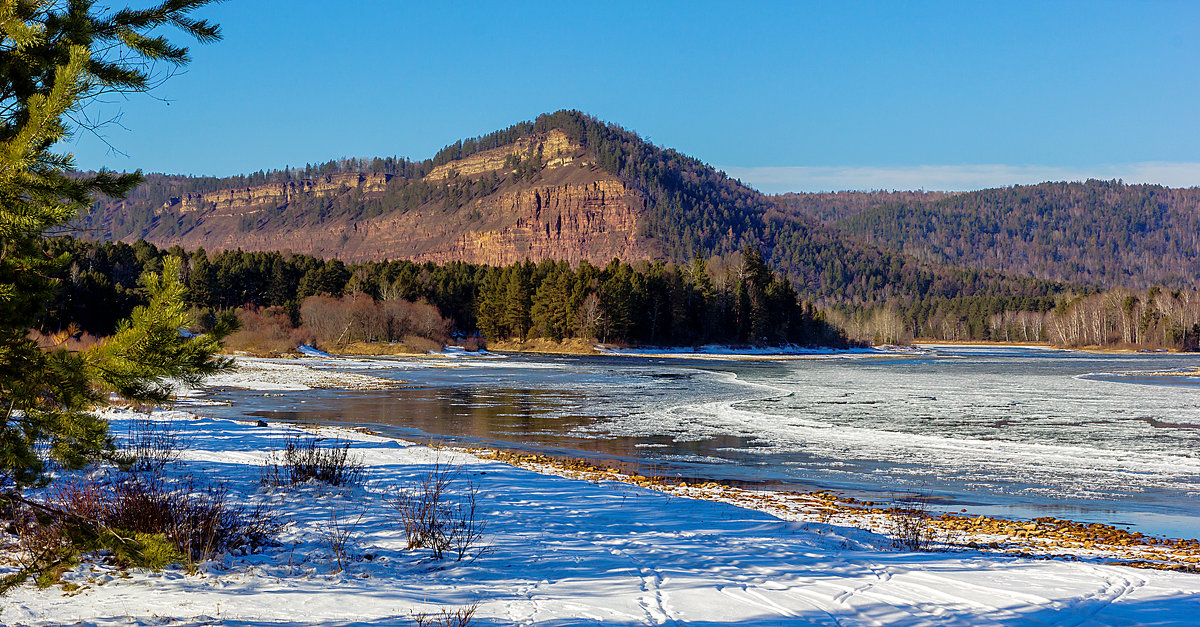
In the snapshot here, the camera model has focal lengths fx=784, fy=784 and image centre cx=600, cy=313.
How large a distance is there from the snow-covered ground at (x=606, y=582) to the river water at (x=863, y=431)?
247 inches

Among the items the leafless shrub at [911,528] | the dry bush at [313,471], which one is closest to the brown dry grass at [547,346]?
the leafless shrub at [911,528]

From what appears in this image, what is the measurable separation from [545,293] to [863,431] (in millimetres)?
84475

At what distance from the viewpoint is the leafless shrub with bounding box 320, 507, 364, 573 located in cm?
686

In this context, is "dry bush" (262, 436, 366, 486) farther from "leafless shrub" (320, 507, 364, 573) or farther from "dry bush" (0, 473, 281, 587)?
"dry bush" (0, 473, 281, 587)

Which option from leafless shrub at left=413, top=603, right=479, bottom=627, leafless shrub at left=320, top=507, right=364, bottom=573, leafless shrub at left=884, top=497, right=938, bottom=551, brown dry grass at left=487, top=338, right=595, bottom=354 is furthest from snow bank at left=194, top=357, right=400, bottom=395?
brown dry grass at left=487, top=338, right=595, bottom=354

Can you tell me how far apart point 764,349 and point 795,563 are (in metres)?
112

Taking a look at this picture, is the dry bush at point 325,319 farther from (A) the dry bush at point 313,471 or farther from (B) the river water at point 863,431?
(A) the dry bush at point 313,471

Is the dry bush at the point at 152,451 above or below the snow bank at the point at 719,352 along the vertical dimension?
above

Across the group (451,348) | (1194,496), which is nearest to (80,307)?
(451,348)

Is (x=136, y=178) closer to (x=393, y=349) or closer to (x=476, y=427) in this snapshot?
(x=476, y=427)

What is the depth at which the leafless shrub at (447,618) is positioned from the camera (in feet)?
17.0

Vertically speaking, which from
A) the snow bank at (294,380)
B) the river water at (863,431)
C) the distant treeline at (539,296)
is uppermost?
the distant treeline at (539,296)

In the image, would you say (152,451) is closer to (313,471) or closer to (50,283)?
(313,471)

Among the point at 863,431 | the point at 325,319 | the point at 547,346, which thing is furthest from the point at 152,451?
the point at 547,346
